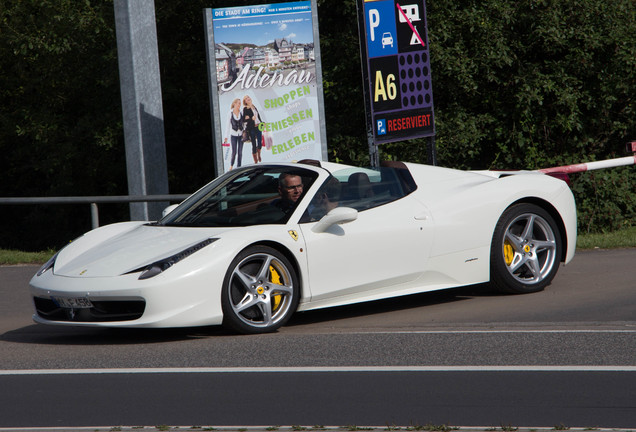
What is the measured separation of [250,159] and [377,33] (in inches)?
88.0

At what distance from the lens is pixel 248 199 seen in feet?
27.3

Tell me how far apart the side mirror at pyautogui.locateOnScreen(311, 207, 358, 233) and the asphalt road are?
79 centimetres

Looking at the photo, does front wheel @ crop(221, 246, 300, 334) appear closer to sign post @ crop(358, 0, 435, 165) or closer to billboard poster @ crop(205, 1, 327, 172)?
sign post @ crop(358, 0, 435, 165)

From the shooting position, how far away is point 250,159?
13055 millimetres

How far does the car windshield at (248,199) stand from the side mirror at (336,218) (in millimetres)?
265

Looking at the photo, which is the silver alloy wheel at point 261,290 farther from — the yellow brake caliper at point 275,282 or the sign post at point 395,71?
the sign post at point 395,71

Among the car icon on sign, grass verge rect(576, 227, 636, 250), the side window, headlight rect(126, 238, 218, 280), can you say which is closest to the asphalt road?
headlight rect(126, 238, 218, 280)

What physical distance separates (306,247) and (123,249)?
138 cm

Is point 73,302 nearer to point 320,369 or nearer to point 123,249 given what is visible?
point 123,249

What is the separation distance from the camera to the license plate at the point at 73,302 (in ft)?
24.4

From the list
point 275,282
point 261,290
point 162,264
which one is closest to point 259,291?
point 261,290

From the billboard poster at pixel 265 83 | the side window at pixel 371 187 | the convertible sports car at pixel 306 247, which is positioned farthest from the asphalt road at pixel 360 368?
the billboard poster at pixel 265 83

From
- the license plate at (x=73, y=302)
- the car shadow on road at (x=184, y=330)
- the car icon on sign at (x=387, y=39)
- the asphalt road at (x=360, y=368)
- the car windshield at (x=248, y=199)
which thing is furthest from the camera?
the car icon on sign at (x=387, y=39)

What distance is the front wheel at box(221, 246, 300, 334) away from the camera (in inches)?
297
